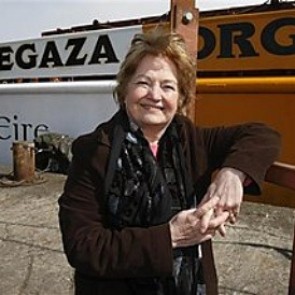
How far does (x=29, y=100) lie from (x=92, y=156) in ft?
15.5

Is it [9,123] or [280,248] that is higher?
[9,123]

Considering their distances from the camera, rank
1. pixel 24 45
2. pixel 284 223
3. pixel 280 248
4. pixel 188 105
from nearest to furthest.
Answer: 1. pixel 188 105
2. pixel 280 248
3. pixel 284 223
4. pixel 24 45

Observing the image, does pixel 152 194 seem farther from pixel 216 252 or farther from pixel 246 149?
pixel 216 252

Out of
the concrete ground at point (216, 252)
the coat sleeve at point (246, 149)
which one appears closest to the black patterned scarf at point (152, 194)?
the coat sleeve at point (246, 149)

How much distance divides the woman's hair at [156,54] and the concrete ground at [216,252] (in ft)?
4.93

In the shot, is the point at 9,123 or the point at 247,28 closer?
the point at 247,28

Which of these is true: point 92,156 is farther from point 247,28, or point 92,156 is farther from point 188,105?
point 247,28

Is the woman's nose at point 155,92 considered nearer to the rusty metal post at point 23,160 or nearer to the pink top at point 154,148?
the pink top at point 154,148

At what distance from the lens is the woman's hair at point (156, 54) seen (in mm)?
1482

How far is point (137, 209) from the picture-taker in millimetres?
1364

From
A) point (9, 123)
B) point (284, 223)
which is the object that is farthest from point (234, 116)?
point (9, 123)

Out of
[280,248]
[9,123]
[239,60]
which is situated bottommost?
[280,248]

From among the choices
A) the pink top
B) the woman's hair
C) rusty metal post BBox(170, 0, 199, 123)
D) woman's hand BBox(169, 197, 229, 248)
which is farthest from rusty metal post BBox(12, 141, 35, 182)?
woman's hand BBox(169, 197, 229, 248)

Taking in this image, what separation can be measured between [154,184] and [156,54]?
1.12 ft
